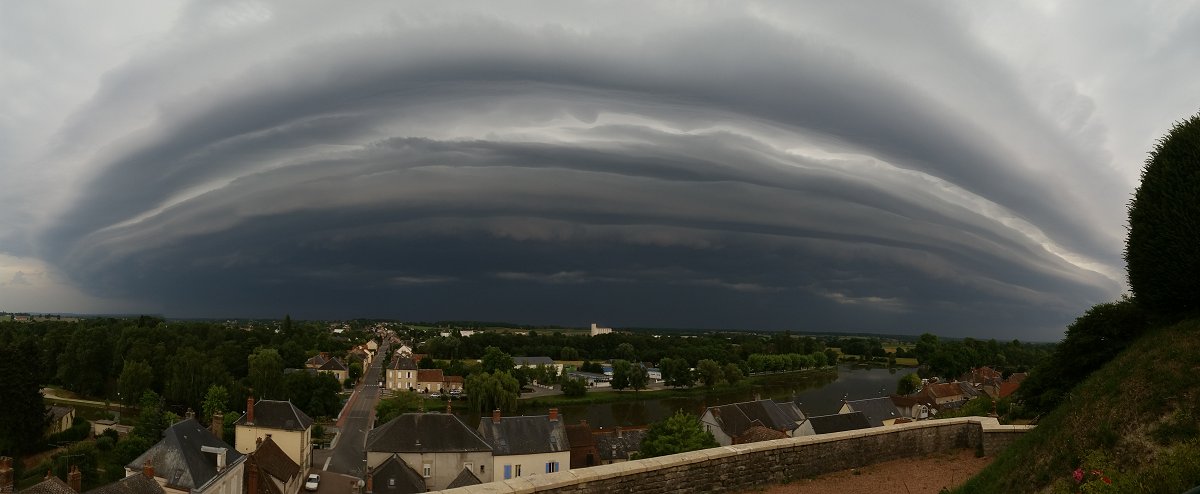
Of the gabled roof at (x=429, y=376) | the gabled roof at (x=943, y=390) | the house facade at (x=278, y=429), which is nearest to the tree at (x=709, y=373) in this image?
the gabled roof at (x=943, y=390)

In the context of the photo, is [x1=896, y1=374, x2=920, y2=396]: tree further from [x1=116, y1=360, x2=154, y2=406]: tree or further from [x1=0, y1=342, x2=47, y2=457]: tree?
[x1=0, y1=342, x2=47, y2=457]: tree

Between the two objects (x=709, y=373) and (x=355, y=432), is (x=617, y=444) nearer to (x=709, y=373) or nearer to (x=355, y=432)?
(x=355, y=432)

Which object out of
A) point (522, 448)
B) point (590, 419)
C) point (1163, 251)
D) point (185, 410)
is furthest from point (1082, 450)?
point (185, 410)

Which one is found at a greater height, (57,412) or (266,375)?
(266,375)

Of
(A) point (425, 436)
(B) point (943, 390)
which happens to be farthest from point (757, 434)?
(B) point (943, 390)

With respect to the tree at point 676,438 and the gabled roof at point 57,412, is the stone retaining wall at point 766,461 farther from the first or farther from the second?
the gabled roof at point 57,412
